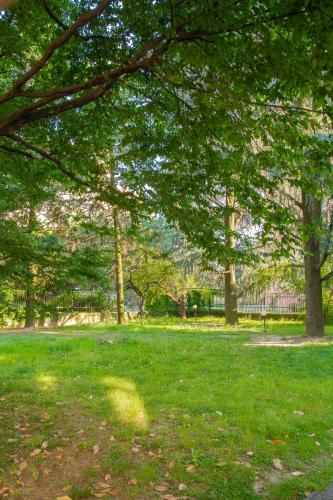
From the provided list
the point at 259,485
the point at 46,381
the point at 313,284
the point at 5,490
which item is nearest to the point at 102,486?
the point at 5,490

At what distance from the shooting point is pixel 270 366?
29.1ft

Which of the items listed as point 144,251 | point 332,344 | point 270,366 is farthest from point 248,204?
point 144,251

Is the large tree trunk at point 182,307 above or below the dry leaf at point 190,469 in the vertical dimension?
above

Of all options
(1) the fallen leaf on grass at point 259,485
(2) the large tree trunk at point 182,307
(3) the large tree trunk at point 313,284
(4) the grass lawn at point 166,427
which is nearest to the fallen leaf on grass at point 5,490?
(4) the grass lawn at point 166,427

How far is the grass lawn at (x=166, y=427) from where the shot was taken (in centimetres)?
434

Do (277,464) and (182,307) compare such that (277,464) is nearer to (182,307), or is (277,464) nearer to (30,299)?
(30,299)

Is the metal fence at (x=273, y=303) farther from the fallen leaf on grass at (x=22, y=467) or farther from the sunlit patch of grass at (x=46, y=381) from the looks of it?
the fallen leaf on grass at (x=22, y=467)

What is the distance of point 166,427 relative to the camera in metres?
5.67

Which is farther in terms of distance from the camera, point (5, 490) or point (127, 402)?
point (127, 402)

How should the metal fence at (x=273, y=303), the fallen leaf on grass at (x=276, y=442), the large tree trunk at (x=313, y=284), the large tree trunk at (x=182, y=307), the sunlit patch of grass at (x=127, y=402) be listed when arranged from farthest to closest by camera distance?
1. the large tree trunk at (x=182, y=307)
2. the metal fence at (x=273, y=303)
3. the large tree trunk at (x=313, y=284)
4. the sunlit patch of grass at (x=127, y=402)
5. the fallen leaf on grass at (x=276, y=442)

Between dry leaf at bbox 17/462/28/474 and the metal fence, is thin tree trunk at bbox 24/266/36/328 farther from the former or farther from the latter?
the metal fence

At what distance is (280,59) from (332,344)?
9.94 metres

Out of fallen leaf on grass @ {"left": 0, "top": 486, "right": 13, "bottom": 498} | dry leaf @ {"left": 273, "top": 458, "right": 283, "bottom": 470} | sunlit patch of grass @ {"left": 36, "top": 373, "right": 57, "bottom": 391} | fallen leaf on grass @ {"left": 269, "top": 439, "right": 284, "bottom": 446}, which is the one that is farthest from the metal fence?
fallen leaf on grass @ {"left": 0, "top": 486, "right": 13, "bottom": 498}

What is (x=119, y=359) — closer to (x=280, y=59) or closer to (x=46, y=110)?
(x=46, y=110)
